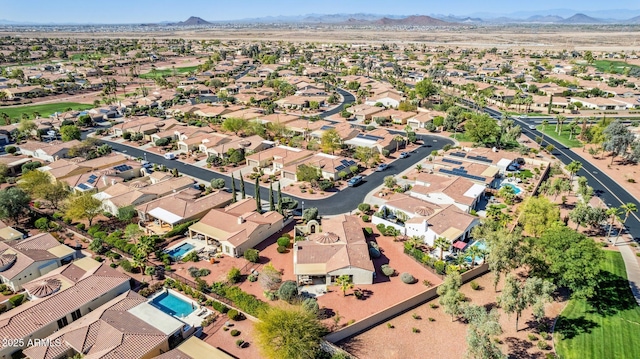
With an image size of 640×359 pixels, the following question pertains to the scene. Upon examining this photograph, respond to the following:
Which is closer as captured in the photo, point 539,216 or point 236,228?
point 539,216

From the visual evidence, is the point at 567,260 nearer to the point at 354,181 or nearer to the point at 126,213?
the point at 354,181

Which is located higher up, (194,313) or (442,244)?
(442,244)

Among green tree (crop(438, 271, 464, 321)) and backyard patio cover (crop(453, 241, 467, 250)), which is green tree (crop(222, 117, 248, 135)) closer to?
backyard patio cover (crop(453, 241, 467, 250))

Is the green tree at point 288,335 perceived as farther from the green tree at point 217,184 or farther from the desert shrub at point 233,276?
the green tree at point 217,184

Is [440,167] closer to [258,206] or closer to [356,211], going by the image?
[356,211]

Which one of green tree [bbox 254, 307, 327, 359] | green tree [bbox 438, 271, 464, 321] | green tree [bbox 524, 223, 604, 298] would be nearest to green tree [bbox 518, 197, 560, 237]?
green tree [bbox 524, 223, 604, 298]

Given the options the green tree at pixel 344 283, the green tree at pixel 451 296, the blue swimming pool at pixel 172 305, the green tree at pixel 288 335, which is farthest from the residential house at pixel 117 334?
the green tree at pixel 451 296

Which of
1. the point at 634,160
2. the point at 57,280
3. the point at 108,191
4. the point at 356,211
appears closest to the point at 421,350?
the point at 356,211

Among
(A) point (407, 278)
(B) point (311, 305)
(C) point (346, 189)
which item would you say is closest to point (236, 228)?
(B) point (311, 305)
